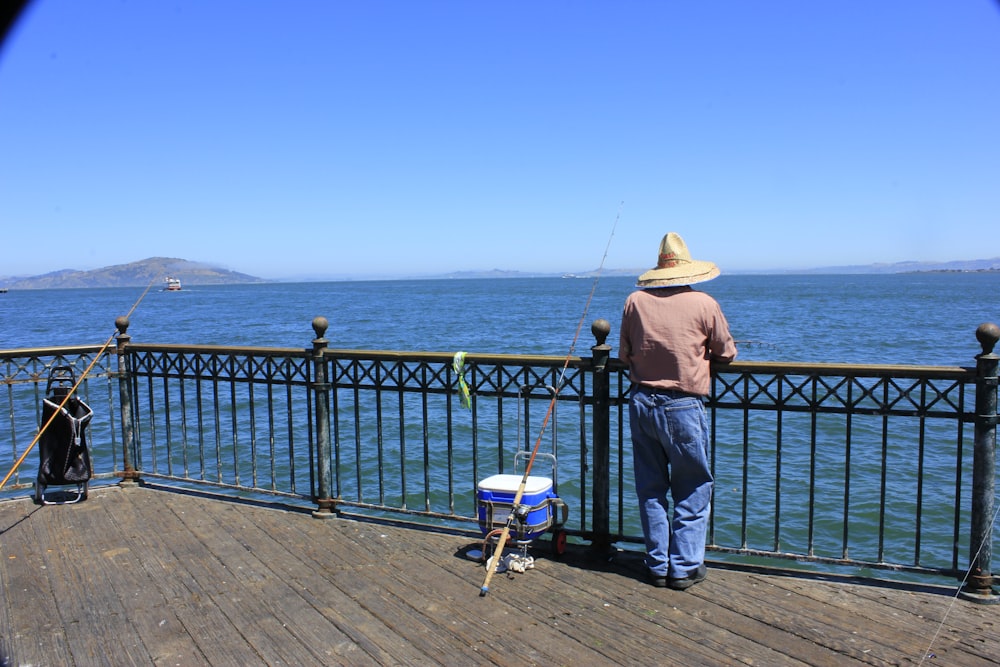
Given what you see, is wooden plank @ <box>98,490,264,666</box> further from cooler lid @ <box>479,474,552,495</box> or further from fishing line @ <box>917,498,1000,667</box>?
fishing line @ <box>917,498,1000,667</box>

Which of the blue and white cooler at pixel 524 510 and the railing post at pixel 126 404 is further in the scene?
the railing post at pixel 126 404

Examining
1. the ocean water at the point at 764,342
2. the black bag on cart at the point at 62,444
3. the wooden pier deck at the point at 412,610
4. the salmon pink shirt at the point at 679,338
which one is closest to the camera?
the wooden pier deck at the point at 412,610

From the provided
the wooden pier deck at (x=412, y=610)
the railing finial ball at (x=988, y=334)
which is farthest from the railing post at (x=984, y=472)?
the wooden pier deck at (x=412, y=610)

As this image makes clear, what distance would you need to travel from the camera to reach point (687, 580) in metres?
4.25

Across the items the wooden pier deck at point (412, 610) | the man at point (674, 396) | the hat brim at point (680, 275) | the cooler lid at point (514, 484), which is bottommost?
the wooden pier deck at point (412, 610)

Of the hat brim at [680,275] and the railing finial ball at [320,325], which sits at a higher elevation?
the hat brim at [680,275]

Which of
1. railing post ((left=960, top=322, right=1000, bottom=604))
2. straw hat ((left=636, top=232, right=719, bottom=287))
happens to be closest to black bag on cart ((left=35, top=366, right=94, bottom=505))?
straw hat ((left=636, top=232, right=719, bottom=287))

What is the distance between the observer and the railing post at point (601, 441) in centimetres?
483

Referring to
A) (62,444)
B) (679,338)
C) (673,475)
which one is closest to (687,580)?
(673,475)

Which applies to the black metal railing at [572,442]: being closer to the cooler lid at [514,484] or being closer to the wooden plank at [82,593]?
the cooler lid at [514,484]

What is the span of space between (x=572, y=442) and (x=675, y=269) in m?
10.1

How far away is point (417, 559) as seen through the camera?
15.6ft

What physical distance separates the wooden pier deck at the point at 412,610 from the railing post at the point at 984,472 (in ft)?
0.52

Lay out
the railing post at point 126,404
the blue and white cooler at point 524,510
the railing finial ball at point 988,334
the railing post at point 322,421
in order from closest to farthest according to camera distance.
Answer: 1. the railing finial ball at point 988,334
2. the blue and white cooler at point 524,510
3. the railing post at point 322,421
4. the railing post at point 126,404
